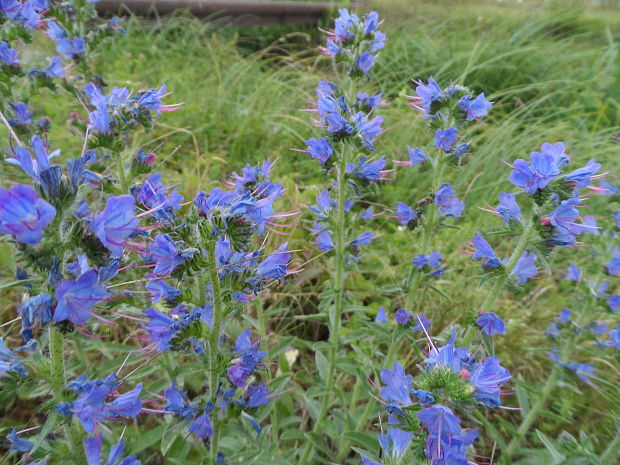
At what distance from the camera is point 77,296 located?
1.01 m

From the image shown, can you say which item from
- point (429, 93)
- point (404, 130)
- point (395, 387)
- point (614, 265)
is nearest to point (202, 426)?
point (395, 387)

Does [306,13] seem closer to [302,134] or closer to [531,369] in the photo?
[302,134]

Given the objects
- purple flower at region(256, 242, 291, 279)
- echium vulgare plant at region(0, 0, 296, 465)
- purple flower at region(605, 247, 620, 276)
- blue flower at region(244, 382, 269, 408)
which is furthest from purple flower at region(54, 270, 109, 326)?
purple flower at region(605, 247, 620, 276)

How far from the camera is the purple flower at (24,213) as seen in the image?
2.96 ft

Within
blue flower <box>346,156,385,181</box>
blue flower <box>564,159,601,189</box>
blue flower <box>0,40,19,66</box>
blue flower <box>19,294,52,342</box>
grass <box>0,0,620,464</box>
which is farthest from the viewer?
grass <box>0,0,620,464</box>

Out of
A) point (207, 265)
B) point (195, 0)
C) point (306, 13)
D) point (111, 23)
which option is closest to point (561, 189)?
point (207, 265)

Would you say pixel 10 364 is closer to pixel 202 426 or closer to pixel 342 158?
pixel 202 426

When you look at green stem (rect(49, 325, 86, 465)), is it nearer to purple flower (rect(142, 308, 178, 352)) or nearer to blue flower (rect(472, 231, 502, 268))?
purple flower (rect(142, 308, 178, 352))

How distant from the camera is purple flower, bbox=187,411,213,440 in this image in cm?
138

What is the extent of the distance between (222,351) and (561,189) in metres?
1.12

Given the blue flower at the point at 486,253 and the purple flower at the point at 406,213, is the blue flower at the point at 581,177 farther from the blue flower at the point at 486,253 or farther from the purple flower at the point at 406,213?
the purple flower at the point at 406,213

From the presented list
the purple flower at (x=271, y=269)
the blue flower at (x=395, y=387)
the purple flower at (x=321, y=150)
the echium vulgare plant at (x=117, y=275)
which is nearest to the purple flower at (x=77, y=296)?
the echium vulgare plant at (x=117, y=275)

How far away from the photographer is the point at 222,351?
4.54 feet

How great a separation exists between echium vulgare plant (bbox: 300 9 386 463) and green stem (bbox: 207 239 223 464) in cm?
57
